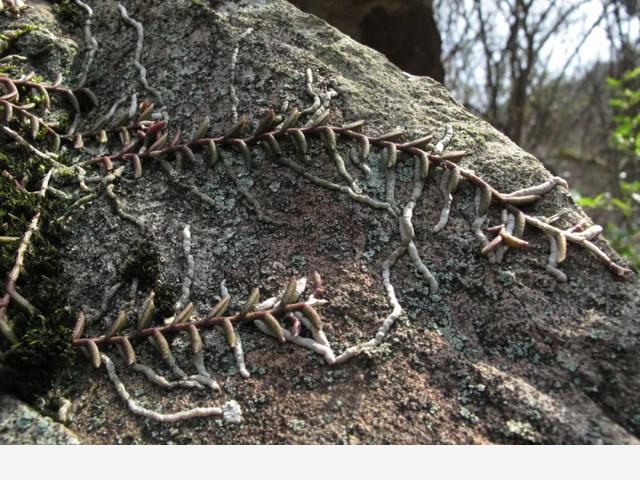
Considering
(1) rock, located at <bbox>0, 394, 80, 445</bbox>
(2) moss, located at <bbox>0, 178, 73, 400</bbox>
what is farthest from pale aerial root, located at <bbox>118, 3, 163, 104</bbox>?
(1) rock, located at <bbox>0, 394, 80, 445</bbox>

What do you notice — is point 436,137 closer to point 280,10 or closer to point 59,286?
point 280,10

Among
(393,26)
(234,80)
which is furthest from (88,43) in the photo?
(393,26)

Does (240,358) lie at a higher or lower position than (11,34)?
lower

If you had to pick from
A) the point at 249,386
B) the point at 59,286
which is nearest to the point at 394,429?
the point at 249,386

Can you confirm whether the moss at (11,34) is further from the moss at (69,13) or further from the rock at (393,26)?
the rock at (393,26)

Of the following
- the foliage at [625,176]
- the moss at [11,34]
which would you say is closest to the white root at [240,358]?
the moss at [11,34]

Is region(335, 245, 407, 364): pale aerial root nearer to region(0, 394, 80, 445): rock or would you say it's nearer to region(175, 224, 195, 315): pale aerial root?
region(175, 224, 195, 315): pale aerial root

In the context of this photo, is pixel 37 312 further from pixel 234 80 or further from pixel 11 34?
pixel 11 34
